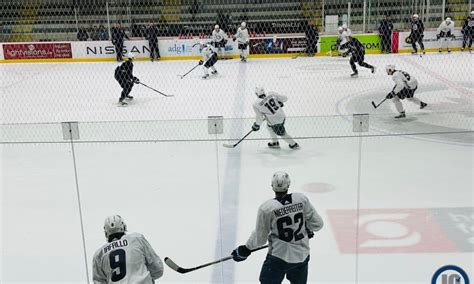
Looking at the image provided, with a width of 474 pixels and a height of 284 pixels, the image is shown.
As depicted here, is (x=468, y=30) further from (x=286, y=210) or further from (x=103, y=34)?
(x=286, y=210)

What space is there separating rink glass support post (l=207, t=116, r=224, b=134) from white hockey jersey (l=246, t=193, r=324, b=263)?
1.29 metres

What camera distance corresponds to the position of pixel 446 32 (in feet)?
42.4

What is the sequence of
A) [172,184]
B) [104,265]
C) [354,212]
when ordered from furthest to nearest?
1. [172,184]
2. [354,212]
3. [104,265]

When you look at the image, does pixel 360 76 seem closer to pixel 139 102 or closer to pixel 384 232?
pixel 139 102

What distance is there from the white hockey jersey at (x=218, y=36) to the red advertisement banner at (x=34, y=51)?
11.9ft

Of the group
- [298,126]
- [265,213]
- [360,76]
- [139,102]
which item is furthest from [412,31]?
[265,213]

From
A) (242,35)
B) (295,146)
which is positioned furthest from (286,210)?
(242,35)

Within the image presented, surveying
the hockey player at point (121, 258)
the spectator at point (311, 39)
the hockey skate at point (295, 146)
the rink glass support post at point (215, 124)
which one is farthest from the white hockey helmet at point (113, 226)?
the spectator at point (311, 39)

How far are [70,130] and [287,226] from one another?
1.95 m

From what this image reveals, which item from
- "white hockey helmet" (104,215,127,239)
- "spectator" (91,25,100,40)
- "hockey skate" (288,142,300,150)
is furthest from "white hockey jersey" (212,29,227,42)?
"white hockey helmet" (104,215,127,239)

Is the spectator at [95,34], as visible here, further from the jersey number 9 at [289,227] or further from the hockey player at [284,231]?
the jersey number 9 at [289,227]

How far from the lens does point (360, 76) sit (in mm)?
10750

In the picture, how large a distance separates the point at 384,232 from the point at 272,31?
33.3 ft

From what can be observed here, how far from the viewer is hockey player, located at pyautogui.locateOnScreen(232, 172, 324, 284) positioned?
2600 millimetres
